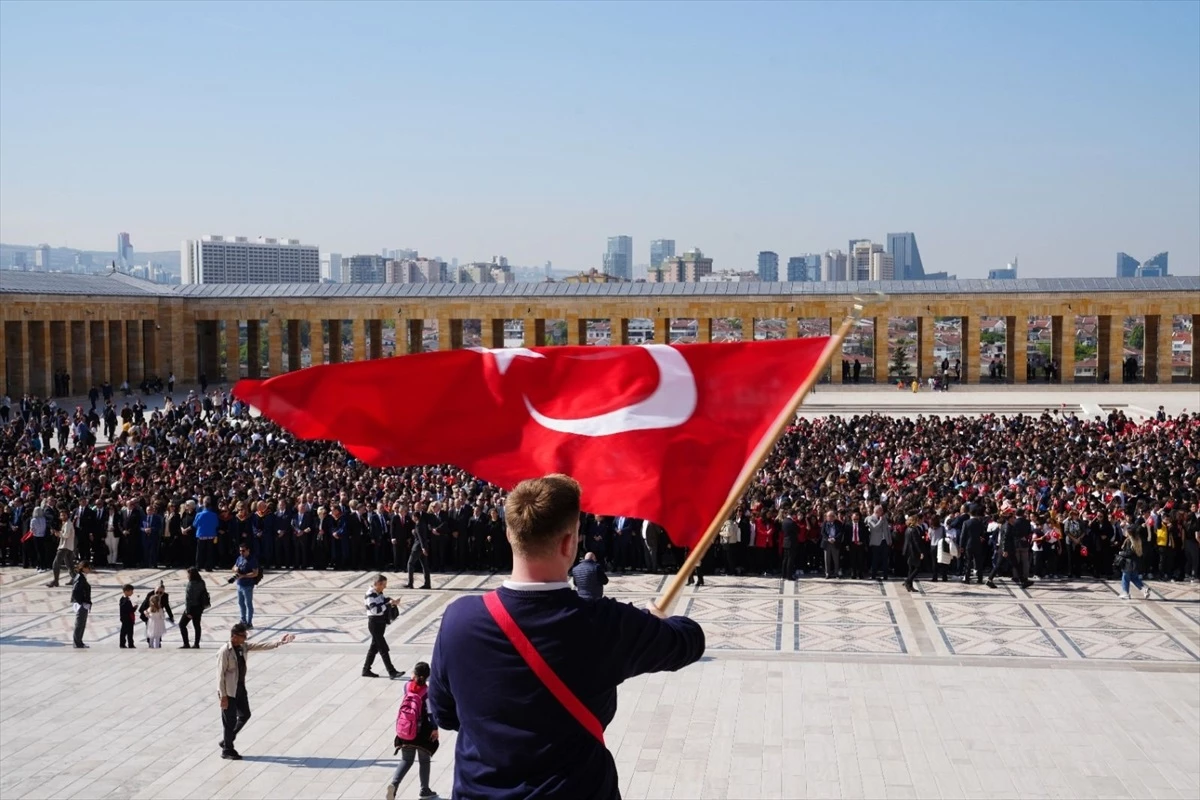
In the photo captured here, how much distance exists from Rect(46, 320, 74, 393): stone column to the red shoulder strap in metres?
49.8

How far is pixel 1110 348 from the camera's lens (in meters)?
51.0

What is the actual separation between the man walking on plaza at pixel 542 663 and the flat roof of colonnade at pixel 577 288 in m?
49.5

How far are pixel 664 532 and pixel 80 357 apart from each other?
38.2 meters

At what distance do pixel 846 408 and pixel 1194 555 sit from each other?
24015 mm

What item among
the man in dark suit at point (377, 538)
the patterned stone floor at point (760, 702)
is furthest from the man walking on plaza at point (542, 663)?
the man in dark suit at point (377, 538)

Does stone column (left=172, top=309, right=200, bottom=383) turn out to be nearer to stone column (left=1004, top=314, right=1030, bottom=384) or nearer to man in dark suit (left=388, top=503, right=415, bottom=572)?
stone column (left=1004, top=314, right=1030, bottom=384)

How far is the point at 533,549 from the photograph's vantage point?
133 inches

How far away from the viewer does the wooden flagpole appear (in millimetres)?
3879

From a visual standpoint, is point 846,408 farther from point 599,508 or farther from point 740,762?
point 599,508

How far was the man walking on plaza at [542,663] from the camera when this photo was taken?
131 inches

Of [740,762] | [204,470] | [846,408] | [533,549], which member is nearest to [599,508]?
[533,549]

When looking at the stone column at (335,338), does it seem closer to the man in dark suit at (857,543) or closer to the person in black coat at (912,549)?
the man in dark suit at (857,543)

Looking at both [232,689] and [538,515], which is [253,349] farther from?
[538,515]

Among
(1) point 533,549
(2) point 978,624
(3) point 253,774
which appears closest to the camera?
(1) point 533,549
